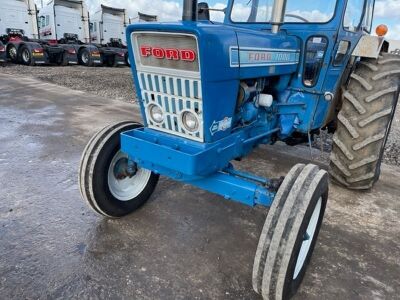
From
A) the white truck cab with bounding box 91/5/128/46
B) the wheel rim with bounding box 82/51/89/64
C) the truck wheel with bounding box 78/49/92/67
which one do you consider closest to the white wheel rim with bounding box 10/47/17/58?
the truck wheel with bounding box 78/49/92/67

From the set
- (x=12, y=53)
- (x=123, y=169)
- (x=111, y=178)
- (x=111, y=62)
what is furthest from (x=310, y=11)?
(x=111, y=62)

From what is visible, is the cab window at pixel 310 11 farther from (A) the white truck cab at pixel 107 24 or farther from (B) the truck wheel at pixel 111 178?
(A) the white truck cab at pixel 107 24

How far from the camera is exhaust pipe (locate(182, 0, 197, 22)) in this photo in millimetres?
2209

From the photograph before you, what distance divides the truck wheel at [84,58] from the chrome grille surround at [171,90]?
13.8m

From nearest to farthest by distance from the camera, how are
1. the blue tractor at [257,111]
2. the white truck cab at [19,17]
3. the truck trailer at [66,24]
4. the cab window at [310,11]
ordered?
1. the blue tractor at [257,111]
2. the cab window at [310,11]
3. the white truck cab at [19,17]
4. the truck trailer at [66,24]

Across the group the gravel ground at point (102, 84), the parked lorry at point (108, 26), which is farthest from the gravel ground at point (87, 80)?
the parked lorry at point (108, 26)

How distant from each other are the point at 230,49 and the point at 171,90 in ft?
1.57

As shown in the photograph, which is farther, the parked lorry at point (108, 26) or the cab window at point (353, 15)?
the parked lorry at point (108, 26)

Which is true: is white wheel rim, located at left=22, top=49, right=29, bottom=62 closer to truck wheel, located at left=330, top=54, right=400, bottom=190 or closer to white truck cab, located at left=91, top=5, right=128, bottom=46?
white truck cab, located at left=91, top=5, right=128, bottom=46

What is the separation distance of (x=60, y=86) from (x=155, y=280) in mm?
8792

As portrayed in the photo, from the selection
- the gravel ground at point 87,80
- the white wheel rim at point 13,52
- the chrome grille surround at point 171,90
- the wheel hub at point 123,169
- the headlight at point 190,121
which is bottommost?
the gravel ground at point 87,80

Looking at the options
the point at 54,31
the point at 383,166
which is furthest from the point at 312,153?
the point at 54,31

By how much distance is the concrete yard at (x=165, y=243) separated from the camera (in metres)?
2.17

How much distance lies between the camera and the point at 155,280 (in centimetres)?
221
